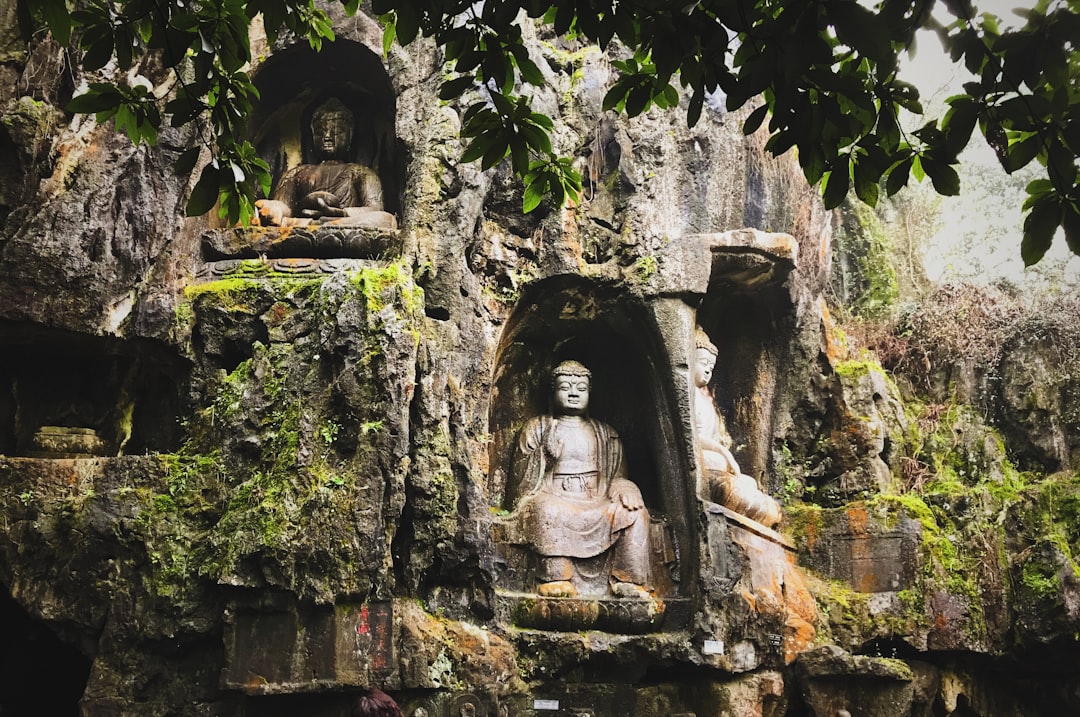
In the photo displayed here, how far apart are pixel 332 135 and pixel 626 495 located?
4403mm

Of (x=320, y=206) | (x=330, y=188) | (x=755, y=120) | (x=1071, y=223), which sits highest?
(x=330, y=188)

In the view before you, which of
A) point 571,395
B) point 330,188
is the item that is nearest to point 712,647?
point 571,395

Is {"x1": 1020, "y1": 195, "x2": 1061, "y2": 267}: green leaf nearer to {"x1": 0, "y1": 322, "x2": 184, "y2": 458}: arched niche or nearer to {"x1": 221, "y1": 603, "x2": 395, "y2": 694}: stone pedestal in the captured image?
{"x1": 221, "y1": 603, "x2": 395, "y2": 694}: stone pedestal

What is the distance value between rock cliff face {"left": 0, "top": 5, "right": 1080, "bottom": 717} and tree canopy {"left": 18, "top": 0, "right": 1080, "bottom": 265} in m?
3.80

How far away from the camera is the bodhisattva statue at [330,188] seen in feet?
31.7

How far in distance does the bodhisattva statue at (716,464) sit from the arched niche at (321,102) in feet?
10.6

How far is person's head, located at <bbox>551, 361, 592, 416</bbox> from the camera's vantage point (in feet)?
33.7

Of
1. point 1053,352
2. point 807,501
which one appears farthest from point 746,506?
point 1053,352

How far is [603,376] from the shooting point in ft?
36.1

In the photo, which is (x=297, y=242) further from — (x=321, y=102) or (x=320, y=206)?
(x=321, y=102)

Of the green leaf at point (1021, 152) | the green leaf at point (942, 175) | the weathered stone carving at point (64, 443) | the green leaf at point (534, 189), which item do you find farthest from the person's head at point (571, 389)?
the green leaf at point (1021, 152)

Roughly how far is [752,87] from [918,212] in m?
12.5

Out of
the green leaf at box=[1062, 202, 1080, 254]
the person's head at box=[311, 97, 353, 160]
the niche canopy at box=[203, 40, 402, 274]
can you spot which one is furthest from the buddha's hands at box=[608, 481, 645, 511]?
the green leaf at box=[1062, 202, 1080, 254]

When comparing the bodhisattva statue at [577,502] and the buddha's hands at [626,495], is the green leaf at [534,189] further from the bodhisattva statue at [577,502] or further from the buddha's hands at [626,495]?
the buddha's hands at [626,495]
